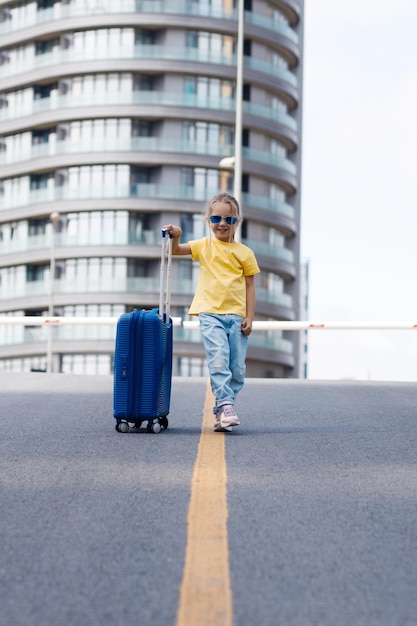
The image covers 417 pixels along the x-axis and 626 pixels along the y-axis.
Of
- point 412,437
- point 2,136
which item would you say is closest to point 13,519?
point 412,437

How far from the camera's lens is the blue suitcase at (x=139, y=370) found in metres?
6.81

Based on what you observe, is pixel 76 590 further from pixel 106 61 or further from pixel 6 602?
pixel 106 61

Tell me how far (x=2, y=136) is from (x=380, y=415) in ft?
203

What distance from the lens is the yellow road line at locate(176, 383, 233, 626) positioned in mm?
2805

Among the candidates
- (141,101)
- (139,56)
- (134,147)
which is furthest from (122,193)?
(139,56)

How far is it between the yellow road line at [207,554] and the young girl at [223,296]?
1679 millimetres

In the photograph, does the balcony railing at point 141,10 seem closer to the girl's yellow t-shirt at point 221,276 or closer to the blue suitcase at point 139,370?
the girl's yellow t-shirt at point 221,276

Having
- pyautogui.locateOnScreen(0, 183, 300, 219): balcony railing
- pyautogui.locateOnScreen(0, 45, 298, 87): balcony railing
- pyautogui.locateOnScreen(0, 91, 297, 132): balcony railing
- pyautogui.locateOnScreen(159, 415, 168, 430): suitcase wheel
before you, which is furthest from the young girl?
pyautogui.locateOnScreen(0, 45, 298, 87): balcony railing

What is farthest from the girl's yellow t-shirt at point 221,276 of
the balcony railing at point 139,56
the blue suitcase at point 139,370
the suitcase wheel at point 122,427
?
the balcony railing at point 139,56

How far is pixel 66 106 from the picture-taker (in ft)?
207

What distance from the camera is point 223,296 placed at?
7121 millimetres

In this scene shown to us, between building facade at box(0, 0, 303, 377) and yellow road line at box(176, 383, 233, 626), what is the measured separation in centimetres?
5472

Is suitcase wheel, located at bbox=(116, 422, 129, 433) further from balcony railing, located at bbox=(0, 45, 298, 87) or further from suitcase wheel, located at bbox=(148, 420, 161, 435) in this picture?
balcony railing, located at bbox=(0, 45, 298, 87)

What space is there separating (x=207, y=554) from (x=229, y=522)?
0.49m
